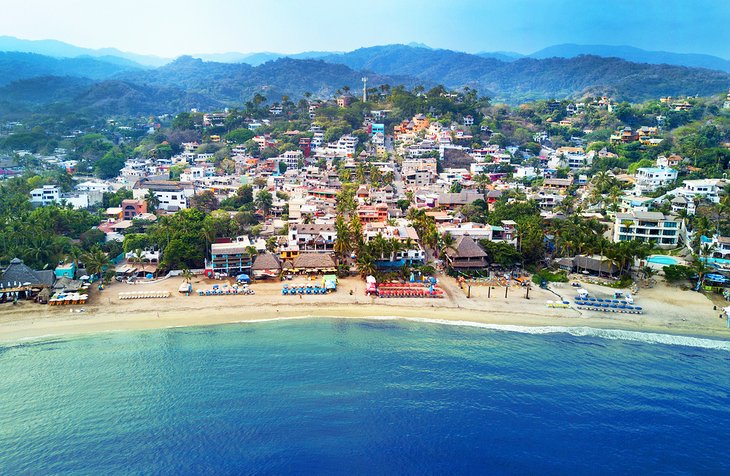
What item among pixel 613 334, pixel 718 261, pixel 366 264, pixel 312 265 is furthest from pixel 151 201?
pixel 718 261

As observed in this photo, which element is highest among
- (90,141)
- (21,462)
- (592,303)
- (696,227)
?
(90,141)

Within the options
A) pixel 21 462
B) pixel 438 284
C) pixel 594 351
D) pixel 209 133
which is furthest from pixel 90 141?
pixel 594 351

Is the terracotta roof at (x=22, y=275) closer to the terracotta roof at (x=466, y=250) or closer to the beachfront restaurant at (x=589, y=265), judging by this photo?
the terracotta roof at (x=466, y=250)

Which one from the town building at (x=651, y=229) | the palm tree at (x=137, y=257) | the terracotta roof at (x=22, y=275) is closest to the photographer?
the terracotta roof at (x=22, y=275)

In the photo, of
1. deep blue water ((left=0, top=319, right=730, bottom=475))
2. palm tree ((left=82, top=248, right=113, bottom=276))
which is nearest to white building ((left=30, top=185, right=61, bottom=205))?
palm tree ((left=82, top=248, right=113, bottom=276))

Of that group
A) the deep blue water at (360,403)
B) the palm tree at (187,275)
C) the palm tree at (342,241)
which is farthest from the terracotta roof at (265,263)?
the deep blue water at (360,403)

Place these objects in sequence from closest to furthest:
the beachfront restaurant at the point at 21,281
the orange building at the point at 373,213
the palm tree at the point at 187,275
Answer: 1. the beachfront restaurant at the point at 21,281
2. the palm tree at the point at 187,275
3. the orange building at the point at 373,213

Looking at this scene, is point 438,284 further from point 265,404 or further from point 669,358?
point 265,404
